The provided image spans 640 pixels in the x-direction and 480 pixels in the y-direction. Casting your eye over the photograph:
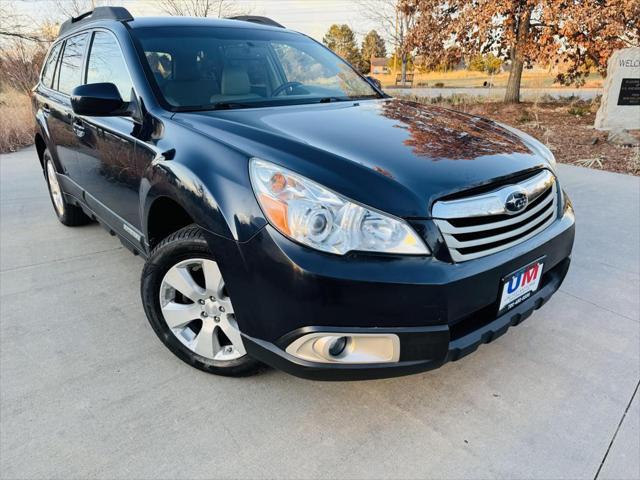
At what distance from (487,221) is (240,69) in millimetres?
1789

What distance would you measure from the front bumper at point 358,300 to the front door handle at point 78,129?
191 centimetres

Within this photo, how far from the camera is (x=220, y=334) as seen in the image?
209cm

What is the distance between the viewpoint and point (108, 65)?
2.71 metres

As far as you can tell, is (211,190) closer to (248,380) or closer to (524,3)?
(248,380)

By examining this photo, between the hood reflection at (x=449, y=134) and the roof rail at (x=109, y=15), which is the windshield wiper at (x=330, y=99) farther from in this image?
the roof rail at (x=109, y=15)

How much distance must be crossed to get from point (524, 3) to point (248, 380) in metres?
11.0

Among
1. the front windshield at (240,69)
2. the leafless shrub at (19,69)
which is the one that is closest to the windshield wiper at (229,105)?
the front windshield at (240,69)

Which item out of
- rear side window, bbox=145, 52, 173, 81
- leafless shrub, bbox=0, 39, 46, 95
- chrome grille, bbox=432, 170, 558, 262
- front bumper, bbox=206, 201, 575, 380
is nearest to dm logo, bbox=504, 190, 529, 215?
chrome grille, bbox=432, 170, 558, 262

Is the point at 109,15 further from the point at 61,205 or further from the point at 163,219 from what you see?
the point at 61,205

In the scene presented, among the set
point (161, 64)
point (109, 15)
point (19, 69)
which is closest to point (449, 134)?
point (161, 64)

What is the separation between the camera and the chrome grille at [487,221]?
164cm

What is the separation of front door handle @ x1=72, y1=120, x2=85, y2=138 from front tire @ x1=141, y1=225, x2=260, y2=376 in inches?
55.1

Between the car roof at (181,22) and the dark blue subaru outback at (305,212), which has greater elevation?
the car roof at (181,22)

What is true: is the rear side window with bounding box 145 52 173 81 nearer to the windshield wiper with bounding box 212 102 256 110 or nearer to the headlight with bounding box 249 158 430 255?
the windshield wiper with bounding box 212 102 256 110
